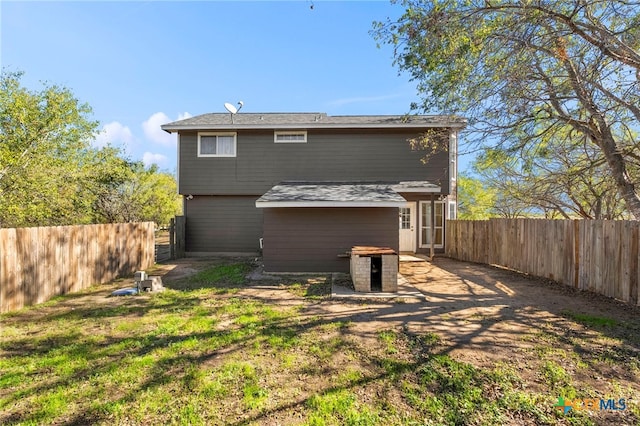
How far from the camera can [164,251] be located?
12.6m

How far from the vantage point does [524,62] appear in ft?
19.9

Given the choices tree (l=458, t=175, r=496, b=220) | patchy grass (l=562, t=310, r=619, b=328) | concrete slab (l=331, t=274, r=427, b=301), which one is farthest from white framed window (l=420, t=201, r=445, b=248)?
tree (l=458, t=175, r=496, b=220)

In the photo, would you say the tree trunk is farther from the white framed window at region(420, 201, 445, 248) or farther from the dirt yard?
the white framed window at region(420, 201, 445, 248)

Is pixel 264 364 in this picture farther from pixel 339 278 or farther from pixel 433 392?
pixel 339 278

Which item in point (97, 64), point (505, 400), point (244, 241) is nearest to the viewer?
point (505, 400)

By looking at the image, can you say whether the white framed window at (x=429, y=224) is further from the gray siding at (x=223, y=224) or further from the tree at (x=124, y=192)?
the tree at (x=124, y=192)

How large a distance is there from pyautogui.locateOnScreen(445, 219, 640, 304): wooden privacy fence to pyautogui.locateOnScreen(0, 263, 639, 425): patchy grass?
6.35ft

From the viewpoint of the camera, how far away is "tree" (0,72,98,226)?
9953 millimetres

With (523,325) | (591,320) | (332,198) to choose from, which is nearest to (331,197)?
(332,198)

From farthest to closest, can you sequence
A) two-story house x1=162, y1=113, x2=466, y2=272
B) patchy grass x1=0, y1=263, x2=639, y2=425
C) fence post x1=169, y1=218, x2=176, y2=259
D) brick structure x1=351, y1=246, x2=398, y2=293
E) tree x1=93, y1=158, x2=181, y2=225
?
tree x1=93, y1=158, x2=181, y2=225 < two-story house x1=162, y1=113, x2=466, y2=272 < fence post x1=169, y1=218, x2=176, y2=259 < brick structure x1=351, y1=246, x2=398, y2=293 < patchy grass x1=0, y1=263, x2=639, y2=425

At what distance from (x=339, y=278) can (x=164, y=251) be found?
28.5 ft

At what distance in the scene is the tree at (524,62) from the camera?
527 centimetres

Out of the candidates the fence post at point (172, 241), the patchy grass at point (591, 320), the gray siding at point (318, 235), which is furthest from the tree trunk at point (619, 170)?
the fence post at point (172, 241)

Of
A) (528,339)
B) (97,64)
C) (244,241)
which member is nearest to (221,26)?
(97,64)
